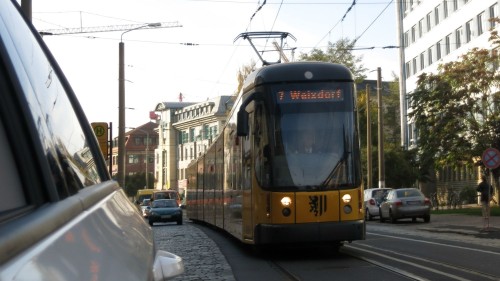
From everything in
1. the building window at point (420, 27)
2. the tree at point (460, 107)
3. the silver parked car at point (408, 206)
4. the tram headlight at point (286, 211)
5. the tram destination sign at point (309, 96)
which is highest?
the building window at point (420, 27)

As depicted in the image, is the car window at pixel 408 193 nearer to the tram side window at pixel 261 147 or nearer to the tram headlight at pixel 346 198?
the tram headlight at pixel 346 198

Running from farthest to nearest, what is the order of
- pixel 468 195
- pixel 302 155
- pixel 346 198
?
pixel 468 195 < pixel 302 155 < pixel 346 198

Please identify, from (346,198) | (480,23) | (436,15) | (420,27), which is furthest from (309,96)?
(420,27)

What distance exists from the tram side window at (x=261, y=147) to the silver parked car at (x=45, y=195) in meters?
10.9

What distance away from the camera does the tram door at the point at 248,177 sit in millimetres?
14008

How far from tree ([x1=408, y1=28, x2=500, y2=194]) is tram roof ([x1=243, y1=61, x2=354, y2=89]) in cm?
2357

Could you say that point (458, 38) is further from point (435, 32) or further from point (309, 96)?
point (309, 96)

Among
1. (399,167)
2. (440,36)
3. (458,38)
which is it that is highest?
(440,36)

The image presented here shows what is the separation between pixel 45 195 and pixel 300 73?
1237cm

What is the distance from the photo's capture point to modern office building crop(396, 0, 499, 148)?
52.1 meters

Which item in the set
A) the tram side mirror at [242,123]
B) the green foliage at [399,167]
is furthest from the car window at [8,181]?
the green foliage at [399,167]

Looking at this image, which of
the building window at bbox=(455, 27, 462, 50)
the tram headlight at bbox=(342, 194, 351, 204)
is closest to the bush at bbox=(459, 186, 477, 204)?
the building window at bbox=(455, 27, 462, 50)

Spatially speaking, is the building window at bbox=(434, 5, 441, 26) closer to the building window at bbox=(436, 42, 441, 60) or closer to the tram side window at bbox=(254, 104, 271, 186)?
the building window at bbox=(436, 42, 441, 60)

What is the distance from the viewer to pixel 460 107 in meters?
37.3
